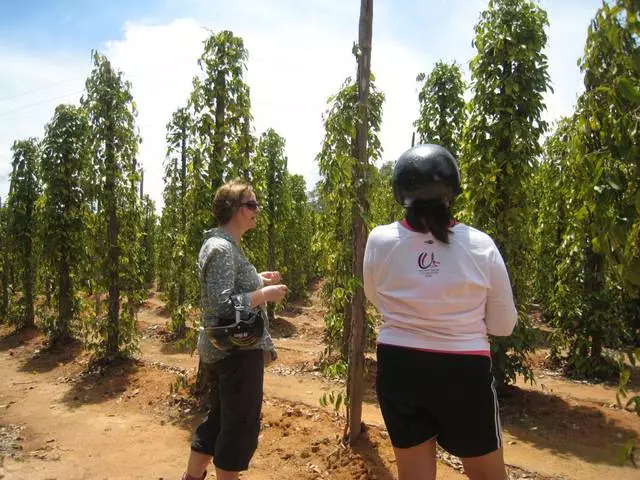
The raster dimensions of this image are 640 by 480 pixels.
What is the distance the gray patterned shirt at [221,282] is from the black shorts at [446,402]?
1214 millimetres

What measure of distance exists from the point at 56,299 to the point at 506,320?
1031cm

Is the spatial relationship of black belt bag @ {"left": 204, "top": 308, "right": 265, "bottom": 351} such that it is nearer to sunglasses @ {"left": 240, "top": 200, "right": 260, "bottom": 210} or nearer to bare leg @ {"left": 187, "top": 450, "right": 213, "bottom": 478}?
sunglasses @ {"left": 240, "top": 200, "right": 260, "bottom": 210}

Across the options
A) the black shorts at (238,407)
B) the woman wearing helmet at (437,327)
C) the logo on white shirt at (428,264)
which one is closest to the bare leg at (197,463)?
the black shorts at (238,407)

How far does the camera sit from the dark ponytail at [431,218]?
1.88m

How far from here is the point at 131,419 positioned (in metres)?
5.99

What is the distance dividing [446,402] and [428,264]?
0.51 meters

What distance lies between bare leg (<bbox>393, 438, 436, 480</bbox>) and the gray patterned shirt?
1.28m

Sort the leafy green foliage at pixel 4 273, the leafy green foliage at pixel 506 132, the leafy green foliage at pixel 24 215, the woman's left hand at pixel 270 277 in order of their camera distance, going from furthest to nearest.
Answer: the leafy green foliage at pixel 4 273, the leafy green foliage at pixel 24 215, the leafy green foliage at pixel 506 132, the woman's left hand at pixel 270 277

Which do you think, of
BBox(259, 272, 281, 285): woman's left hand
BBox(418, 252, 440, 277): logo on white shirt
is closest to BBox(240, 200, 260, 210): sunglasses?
BBox(259, 272, 281, 285): woman's left hand

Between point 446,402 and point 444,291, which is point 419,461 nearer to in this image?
point 446,402

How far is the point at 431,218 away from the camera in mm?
1922

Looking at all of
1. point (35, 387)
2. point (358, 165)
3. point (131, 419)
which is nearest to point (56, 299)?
point (35, 387)

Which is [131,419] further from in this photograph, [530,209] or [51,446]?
[530,209]

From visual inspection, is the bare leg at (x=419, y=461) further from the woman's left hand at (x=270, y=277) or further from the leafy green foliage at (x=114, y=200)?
the leafy green foliage at (x=114, y=200)
